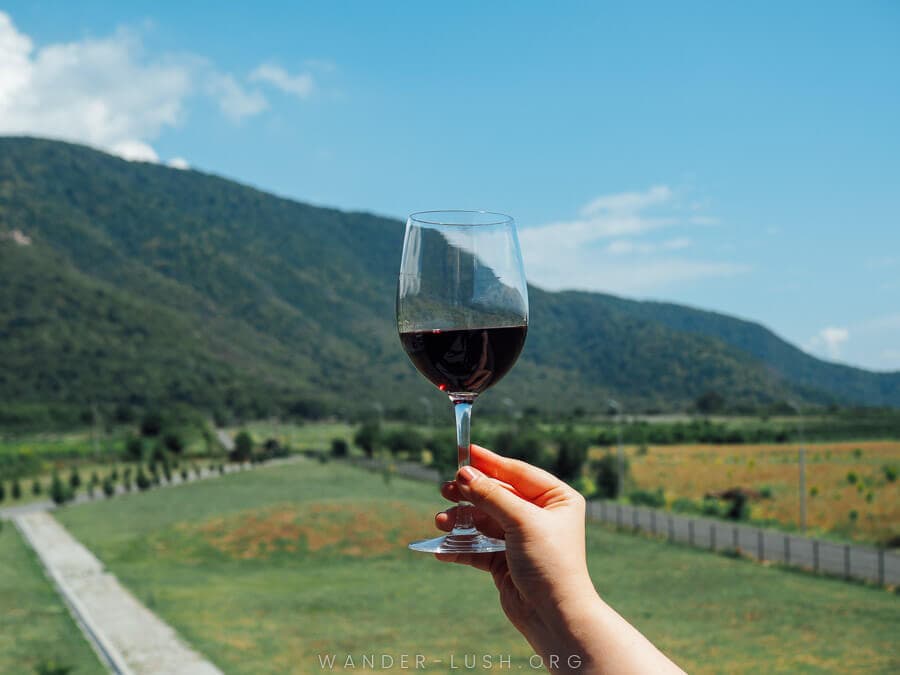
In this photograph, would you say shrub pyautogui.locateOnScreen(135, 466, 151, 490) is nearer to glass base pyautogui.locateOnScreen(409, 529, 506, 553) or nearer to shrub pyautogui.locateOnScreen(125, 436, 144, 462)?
shrub pyautogui.locateOnScreen(125, 436, 144, 462)

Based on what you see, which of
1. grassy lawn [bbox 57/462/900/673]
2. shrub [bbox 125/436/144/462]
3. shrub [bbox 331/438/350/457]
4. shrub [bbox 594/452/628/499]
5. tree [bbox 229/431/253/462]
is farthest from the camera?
shrub [bbox 331/438/350/457]

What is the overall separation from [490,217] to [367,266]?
160 m

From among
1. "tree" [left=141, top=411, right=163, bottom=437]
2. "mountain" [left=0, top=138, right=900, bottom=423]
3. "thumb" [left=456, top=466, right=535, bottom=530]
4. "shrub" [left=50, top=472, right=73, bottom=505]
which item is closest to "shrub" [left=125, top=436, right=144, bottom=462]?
"tree" [left=141, top=411, right=163, bottom=437]

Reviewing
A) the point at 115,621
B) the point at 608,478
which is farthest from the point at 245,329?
the point at 115,621

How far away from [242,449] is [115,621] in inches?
2478

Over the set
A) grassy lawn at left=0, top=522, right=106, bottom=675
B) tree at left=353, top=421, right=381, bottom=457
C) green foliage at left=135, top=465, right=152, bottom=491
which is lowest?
green foliage at left=135, top=465, right=152, bottom=491

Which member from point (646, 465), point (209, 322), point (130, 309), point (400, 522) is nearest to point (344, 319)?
point (209, 322)

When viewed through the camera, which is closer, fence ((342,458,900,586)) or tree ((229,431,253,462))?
fence ((342,458,900,586))

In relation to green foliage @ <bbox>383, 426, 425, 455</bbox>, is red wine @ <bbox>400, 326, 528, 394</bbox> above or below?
above

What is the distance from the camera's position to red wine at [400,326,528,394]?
195cm

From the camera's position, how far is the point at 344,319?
13400cm

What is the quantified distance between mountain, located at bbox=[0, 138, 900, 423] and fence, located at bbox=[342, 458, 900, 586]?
50541 mm

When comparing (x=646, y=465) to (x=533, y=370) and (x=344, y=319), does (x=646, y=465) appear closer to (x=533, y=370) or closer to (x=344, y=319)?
(x=533, y=370)

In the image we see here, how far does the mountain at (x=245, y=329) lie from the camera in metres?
99.4
